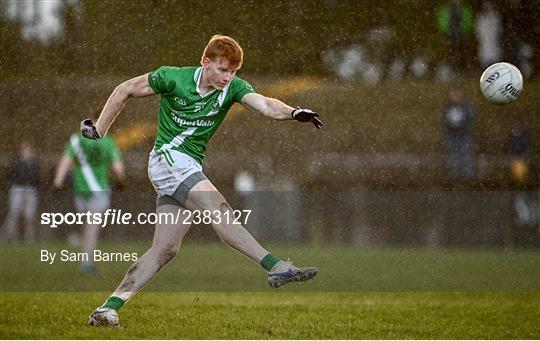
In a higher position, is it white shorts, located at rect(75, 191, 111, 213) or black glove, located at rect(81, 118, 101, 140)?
white shorts, located at rect(75, 191, 111, 213)

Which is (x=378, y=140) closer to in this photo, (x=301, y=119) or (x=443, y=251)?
(x=443, y=251)

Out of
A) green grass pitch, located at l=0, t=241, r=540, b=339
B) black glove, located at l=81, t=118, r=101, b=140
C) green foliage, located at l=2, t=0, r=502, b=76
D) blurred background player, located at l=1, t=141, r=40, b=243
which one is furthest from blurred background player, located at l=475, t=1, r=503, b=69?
black glove, located at l=81, t=118, r=101, b=140

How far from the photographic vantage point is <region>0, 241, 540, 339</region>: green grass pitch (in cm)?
673

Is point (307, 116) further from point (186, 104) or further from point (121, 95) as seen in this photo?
point (121, 95)

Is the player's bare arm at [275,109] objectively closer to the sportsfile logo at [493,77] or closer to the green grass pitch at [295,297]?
the green grass pitch at [295,297]

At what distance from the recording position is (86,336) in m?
6.18

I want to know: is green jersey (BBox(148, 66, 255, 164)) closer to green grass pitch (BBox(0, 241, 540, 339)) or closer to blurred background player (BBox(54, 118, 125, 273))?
green grass pitch (BBox(0, 241, 540, 339))

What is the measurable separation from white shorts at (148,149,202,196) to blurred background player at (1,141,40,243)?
7.26 metres

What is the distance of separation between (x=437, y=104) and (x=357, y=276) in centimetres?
466

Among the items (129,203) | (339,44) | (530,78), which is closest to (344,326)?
(129,203)

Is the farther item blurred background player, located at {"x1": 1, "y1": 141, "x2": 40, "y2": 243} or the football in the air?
blurred background player, located at {"x1": 1, "y1": 141, "x2": 40, "y2": 243}

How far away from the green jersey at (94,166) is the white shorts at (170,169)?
3.70 m

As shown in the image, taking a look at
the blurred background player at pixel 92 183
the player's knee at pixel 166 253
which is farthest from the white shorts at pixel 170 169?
the blurred background player at pixel 92 183

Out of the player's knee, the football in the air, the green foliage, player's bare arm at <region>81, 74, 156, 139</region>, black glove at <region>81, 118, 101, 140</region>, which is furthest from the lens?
the green foliage
